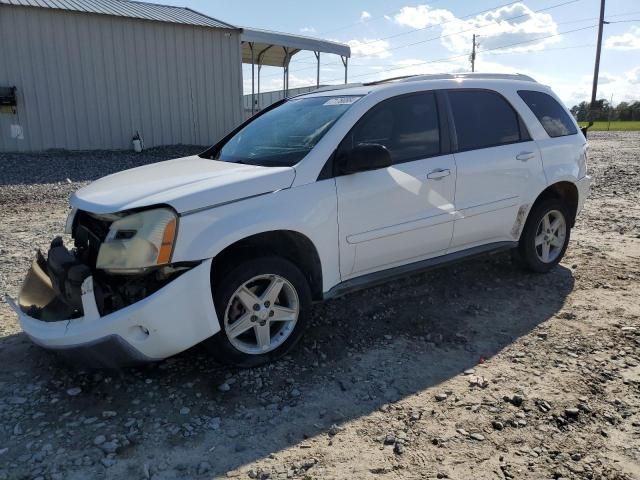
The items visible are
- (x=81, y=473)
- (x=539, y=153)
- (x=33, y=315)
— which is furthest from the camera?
(x=539, y=153)

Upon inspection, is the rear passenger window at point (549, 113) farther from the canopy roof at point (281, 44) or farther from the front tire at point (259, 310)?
the canopy roof at point (281, 44)

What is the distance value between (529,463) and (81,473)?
2159 millimetres

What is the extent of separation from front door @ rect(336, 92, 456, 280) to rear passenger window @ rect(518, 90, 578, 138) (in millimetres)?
1261

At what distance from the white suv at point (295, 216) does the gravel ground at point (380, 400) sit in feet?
1.06

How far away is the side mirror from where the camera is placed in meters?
3.52

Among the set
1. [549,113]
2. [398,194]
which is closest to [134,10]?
[549,113]

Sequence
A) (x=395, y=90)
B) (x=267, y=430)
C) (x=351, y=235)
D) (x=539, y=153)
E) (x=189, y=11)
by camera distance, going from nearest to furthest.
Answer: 1. (x=267, y=430)
2. (x=351, y=235)
3. (x=395, y=90)
4. (x=539, y=153)
5. (x=189, y=11)

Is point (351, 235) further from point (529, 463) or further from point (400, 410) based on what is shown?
point (529, 463)

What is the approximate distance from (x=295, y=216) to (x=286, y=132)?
1002 mm

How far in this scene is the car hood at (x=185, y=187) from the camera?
9.98ft

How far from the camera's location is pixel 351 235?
3.65m

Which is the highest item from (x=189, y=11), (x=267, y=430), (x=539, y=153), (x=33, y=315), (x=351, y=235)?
(x=189, y=11)

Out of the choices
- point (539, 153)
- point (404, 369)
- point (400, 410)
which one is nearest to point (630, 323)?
point (539, 153)

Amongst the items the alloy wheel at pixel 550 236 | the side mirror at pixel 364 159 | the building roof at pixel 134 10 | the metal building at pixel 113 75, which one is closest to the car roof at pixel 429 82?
the side mirror at pixel 364 159
